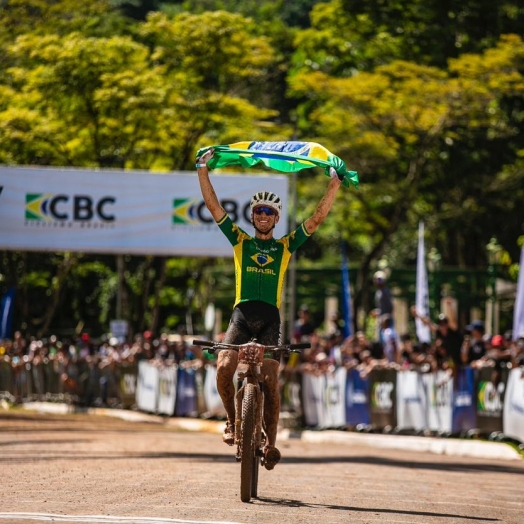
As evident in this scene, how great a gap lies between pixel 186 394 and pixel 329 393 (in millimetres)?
5789

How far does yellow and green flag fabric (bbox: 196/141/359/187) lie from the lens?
11062mm

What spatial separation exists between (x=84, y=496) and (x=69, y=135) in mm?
26638

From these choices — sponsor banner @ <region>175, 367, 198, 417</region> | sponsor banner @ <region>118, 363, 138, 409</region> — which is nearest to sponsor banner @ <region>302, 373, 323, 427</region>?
sponsor banner @ <region>175, 367, 198, 417</region>

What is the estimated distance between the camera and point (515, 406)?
18641mm

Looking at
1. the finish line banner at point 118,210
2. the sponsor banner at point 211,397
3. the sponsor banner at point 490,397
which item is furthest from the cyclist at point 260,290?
the finish line banner at point 118,210

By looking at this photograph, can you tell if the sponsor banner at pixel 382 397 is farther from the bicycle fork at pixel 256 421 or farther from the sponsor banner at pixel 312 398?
the bicycle fork at pixel 256 421

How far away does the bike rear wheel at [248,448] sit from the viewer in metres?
9.90

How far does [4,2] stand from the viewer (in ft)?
120

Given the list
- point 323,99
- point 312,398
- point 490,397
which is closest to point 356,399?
point 312,398

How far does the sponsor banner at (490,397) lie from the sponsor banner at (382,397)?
2666 mm

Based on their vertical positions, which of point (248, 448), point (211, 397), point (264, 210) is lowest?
point (248, 448)

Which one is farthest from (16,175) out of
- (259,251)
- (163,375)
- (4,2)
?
(259,251)

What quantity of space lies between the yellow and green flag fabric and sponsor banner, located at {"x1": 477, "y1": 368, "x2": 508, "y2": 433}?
8.58m

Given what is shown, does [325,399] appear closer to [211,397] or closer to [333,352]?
[333,352]
